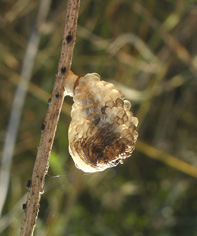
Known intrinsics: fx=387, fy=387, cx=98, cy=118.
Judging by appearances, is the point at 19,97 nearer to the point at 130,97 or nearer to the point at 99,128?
the point at 130,97

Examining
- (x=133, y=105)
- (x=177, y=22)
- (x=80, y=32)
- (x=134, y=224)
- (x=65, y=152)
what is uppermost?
(x=177, y=22)

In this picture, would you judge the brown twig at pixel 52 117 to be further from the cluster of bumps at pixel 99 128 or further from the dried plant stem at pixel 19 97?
the dried plant stem at pixel 19 97

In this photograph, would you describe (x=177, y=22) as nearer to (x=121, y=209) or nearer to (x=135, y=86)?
(x=135, y=86)

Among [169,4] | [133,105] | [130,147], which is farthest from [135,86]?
[130,147]

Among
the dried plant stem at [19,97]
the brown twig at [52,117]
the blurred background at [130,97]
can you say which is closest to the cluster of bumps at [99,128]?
the brown twig at [52,117]

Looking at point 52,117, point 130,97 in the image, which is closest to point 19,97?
point 130,97

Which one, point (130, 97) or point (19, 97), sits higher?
→ point (130, 97)

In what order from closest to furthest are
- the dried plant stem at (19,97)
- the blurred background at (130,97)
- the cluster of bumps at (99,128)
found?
the cluster of bumps at (99,128) → the dried plant stem at (19,97) → the blurred background at (130,97)
